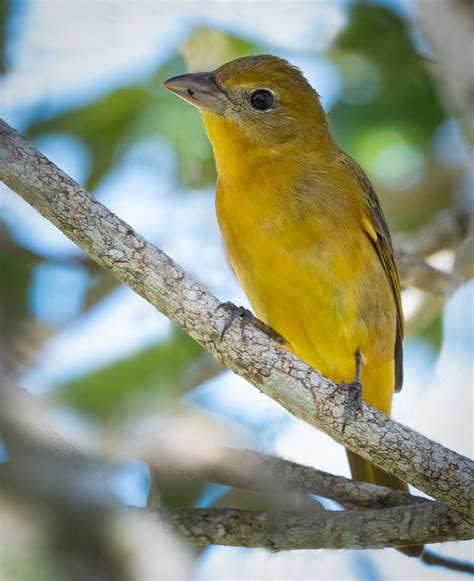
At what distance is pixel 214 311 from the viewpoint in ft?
9.71

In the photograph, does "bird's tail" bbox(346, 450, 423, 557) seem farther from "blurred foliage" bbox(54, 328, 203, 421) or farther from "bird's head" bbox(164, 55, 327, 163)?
"bird's head" bbox(164, 55, 327, 163)

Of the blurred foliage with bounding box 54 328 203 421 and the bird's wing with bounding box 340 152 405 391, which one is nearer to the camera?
the blurred foliage with bounding box 54 328 203 421

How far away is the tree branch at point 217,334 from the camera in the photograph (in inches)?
113

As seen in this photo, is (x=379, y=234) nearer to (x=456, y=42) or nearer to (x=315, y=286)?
(x=315, y=286)

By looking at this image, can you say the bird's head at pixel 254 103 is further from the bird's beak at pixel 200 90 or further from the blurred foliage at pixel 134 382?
the blurred foliage at pixel 134 382

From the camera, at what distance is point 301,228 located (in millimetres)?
4125

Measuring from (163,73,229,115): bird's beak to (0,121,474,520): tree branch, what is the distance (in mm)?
1607

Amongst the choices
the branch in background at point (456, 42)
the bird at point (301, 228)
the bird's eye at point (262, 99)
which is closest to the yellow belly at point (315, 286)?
the bird at point (301, 228)

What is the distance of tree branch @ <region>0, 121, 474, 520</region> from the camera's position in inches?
113

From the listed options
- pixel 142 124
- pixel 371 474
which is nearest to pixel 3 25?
pixel 142 124

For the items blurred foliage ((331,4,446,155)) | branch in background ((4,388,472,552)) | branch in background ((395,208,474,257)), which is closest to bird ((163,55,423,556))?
blurred foliage ((331,4,446,155))

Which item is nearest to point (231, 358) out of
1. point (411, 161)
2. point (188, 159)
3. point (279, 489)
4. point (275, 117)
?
point (279, 489)

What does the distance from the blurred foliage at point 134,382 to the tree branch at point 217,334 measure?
1.06 feet

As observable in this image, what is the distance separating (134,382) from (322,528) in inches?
39.5
